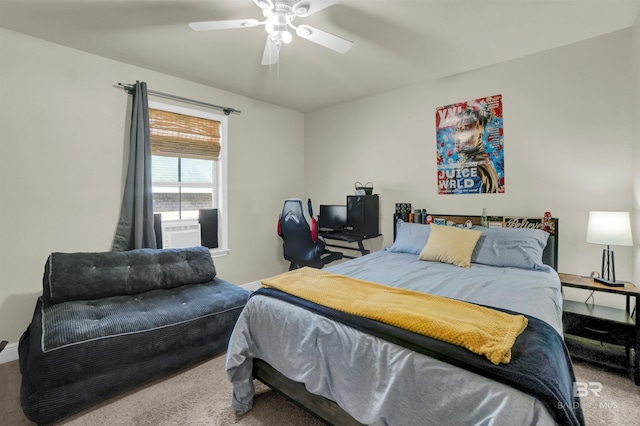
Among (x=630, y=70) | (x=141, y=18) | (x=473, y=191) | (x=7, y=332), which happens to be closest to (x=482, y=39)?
(x=630, y=70)

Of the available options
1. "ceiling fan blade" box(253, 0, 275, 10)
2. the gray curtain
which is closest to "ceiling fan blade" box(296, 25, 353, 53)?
"ceiling fan blade" box(253, 0, 275, 10)

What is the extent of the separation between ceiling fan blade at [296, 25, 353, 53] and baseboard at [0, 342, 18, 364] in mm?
3285

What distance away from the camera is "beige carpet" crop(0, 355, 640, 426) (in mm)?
1643

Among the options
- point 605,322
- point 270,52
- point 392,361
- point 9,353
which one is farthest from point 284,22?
point 9,353

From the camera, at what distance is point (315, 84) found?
3449 mm

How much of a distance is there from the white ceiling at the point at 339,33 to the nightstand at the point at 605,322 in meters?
1.98

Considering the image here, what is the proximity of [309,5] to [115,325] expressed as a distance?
232 cm

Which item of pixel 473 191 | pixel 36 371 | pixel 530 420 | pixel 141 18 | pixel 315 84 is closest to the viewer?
pixel 530 420

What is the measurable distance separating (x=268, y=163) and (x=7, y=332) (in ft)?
10.1

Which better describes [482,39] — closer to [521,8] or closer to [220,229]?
[521,8]

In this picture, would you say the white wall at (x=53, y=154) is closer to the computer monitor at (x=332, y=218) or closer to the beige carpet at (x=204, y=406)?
the beige carpet at (x=204, y=406)

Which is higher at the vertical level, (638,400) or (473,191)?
(473,191)

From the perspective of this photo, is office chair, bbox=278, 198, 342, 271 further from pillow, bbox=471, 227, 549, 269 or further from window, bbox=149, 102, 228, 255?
pillow, bbox=471, 227, 549, 269

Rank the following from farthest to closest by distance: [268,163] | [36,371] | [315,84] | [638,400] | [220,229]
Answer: [268,163], [220,229], [315,84], [638,400], [36,371]
